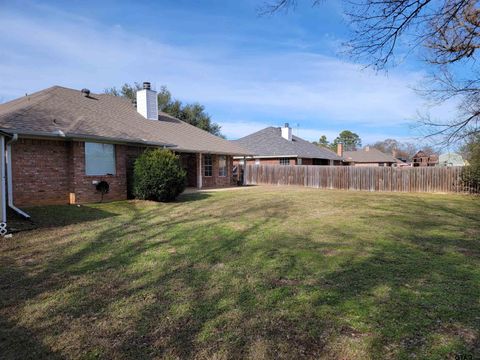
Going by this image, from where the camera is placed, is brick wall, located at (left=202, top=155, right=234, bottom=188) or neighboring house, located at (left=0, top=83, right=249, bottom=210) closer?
neighboring house, located at (left=0, top=83, right=249, bottom=210)

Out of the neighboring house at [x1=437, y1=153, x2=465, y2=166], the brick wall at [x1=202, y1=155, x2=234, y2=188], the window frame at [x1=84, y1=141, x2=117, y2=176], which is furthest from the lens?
the brick wall at [x1=202, y1=155, x2=234, y2=188]

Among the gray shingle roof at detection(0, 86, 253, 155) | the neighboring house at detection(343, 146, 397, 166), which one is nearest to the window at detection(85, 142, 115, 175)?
the gray shingle roof at detection(0, 86, 253, 155)

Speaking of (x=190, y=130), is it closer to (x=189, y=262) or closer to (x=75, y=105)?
(x=75, y=105)

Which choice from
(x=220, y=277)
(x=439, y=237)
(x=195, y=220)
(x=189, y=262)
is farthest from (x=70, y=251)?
(x=439, y=237)

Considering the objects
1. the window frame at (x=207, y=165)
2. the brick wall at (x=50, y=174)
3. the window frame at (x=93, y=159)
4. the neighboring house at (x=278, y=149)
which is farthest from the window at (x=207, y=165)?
the brick wall at (x=50, y=174)

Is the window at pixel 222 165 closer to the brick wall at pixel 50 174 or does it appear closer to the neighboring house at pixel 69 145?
the neighboring house at pixel 69 145

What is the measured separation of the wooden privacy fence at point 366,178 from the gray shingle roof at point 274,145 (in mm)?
2782

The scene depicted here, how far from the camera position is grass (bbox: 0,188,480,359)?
3.00m

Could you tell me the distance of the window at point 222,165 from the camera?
2316 cm

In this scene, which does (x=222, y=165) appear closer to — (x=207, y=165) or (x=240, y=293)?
(x=207, y=165)

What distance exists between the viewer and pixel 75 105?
1525 cm

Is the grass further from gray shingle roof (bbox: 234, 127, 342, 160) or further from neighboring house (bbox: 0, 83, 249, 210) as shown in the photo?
gray shingle roof (bbox: 234, 127, 342, 160)

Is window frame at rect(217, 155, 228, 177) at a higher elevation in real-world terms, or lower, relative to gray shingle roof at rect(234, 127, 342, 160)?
lower

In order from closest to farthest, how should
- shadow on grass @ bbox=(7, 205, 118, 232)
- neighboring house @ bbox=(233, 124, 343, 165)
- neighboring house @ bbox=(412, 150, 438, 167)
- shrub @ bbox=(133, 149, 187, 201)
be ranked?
shadow on grass @ bbox=(7, 205, 118, 232)
shrub @ bbox=(133, 149, 187, 201)
neighboring house @ bbox=(233, 124, 343, 165)
neighboring house @ bbox=(412, 150, 438, 167)
